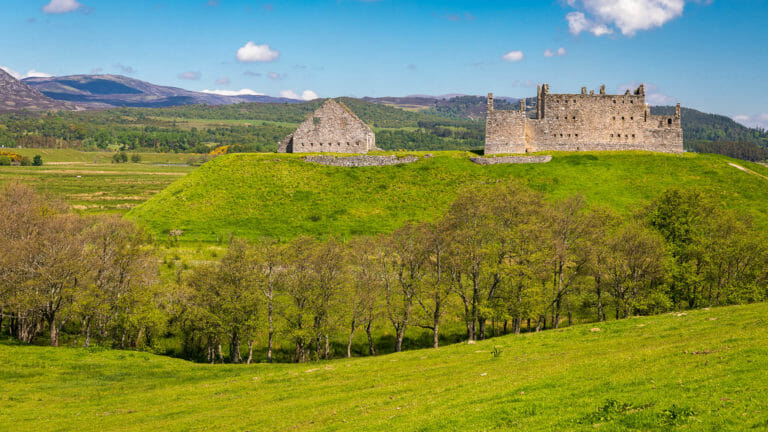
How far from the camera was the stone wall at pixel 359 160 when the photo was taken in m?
89.2

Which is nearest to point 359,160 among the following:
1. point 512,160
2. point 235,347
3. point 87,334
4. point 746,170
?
point 512,160

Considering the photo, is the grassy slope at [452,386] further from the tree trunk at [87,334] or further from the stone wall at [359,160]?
the stone wall at [359,160]

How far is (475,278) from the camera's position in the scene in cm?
4569

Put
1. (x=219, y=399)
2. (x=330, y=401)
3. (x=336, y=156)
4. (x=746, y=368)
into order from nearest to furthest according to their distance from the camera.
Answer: (x=746, y=368) → (x=330, y=401) → (x=219, y=399) → (x=336, y=156)

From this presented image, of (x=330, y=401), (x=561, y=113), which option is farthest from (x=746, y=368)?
(x=561, y=113)

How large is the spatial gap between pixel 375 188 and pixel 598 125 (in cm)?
4327

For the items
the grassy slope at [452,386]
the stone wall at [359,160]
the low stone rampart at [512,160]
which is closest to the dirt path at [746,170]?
the low stone rampart at [512,160]

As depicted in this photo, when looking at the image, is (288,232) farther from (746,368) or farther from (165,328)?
(746,368)

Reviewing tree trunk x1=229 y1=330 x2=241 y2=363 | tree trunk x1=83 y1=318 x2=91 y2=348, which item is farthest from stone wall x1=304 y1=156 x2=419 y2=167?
tree trunk x1=83 y1=318 x2=91 y2=348

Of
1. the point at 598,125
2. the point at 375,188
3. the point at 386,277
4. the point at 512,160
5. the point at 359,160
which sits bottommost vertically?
the point at 386,277

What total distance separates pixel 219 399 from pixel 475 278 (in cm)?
2484

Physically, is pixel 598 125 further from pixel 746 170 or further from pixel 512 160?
pixel 746 170

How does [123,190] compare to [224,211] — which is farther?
[123,190]

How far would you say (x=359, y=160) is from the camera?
89.8 meters
